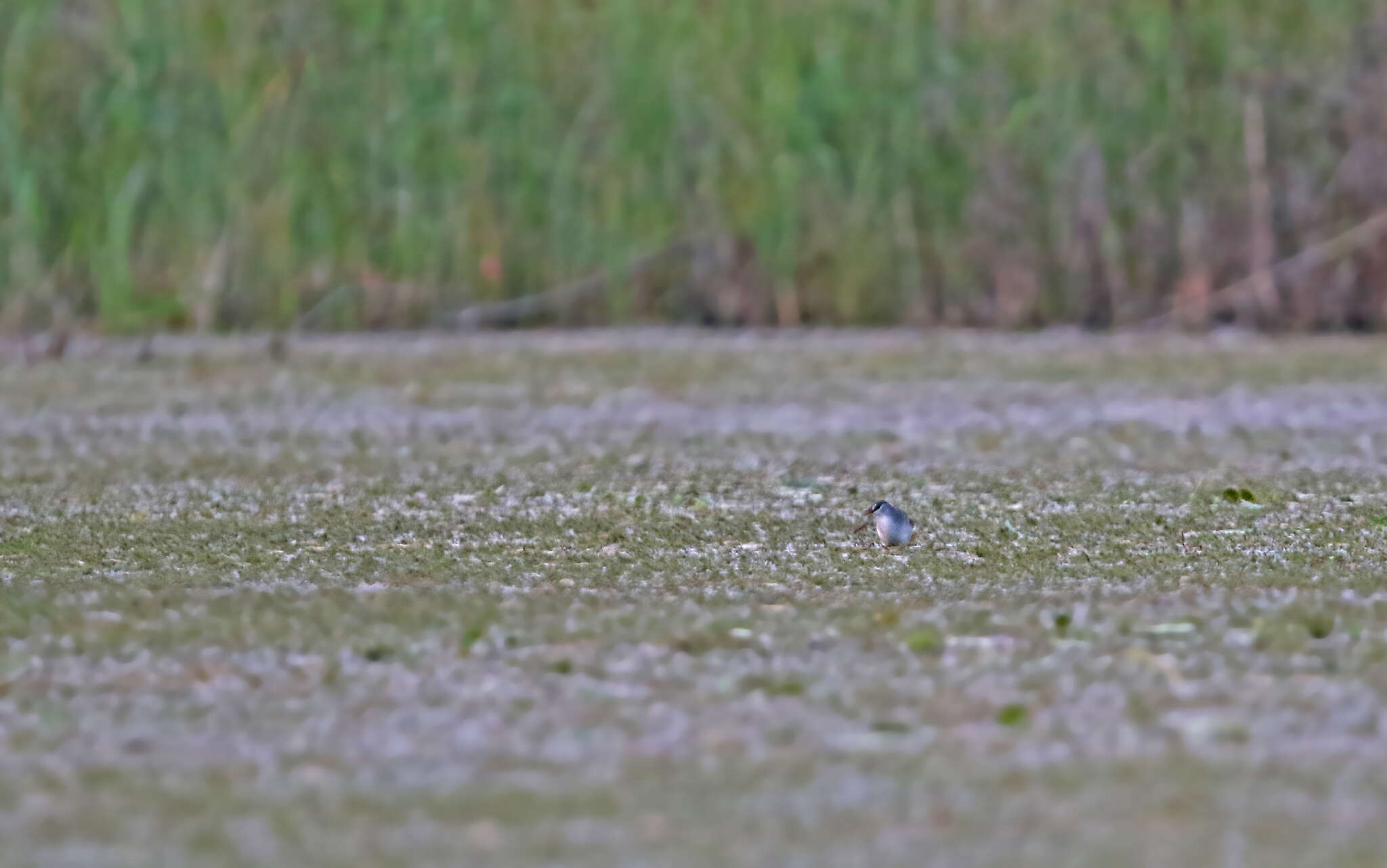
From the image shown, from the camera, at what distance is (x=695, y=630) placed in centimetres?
211

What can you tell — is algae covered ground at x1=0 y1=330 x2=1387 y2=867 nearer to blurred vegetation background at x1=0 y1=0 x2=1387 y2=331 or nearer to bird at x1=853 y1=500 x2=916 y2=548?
bird at x1=853 y1=500 x2=916 y2=548

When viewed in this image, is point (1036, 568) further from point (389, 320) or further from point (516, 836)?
point (389, 320)

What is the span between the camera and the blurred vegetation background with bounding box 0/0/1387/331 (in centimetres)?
519

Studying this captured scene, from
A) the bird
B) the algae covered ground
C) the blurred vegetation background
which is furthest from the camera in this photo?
the blurred vegetation background

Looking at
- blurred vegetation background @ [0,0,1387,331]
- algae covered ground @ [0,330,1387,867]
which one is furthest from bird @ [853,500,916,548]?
blurred vegetation background @ [0,0,1387,331]

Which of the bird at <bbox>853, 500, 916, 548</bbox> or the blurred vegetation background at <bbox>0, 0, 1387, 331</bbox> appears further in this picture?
the blurred vegetation background at <bbox>0, 0, 1387, 331</bbox>

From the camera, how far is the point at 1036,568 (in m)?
2.51

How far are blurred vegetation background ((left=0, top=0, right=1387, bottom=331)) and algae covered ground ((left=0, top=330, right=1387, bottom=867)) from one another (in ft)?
3.34

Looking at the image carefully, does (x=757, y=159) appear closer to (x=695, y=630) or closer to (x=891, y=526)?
(x=891, y=526)

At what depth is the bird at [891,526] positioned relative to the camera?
8.76 feet

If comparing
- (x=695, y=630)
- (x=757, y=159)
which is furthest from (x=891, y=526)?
(x=757, y=159)

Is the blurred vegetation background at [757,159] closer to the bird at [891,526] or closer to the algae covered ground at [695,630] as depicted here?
the algae covered ground at [695,630]

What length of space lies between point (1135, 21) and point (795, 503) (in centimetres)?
267

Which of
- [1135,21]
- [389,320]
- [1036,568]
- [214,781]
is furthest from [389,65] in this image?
[214,781]
